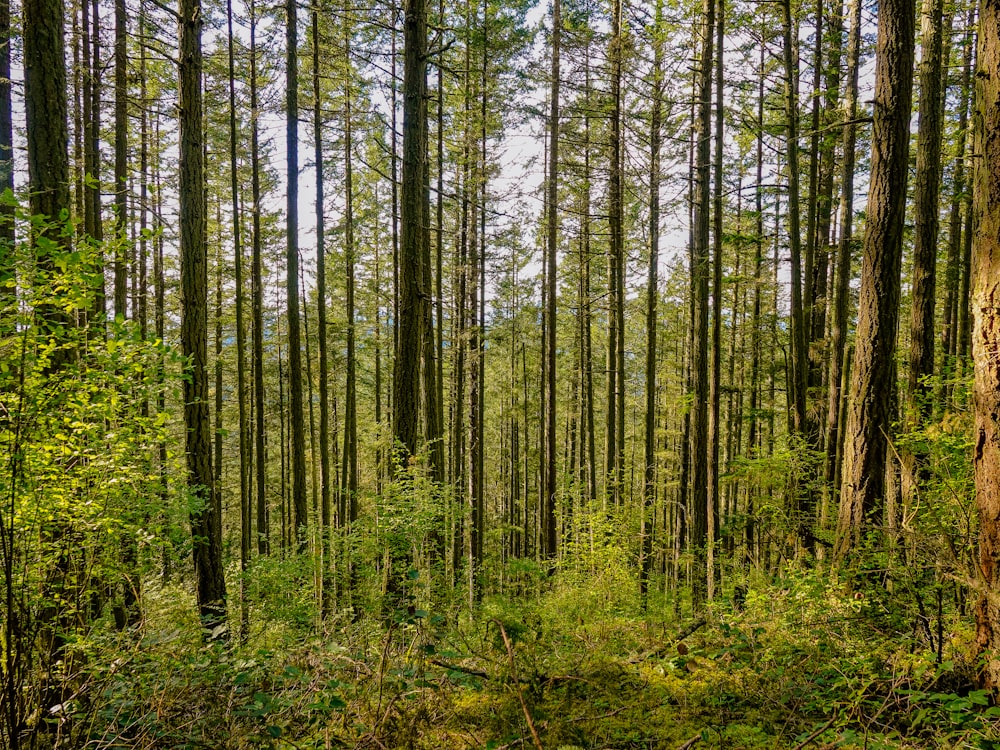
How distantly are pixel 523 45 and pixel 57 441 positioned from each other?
1329cm

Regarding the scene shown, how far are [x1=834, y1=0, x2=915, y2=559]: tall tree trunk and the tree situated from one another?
2.23 meters

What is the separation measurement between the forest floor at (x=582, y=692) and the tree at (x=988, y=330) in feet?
1.31

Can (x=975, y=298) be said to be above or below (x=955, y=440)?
above

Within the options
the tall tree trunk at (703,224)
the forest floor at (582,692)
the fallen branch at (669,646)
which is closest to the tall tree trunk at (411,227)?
the forest floor at (582,692)

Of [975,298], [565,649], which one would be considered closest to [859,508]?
[975,298]

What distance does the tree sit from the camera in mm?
2797

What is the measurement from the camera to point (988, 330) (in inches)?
112

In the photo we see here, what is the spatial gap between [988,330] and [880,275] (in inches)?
111

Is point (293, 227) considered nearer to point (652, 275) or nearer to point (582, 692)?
point (582, 692)

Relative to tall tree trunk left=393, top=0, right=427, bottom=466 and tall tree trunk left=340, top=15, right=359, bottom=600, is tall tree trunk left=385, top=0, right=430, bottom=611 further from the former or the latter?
tall tree trunk left=340, top=15, right=359, bottom=600

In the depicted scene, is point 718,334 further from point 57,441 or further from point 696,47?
point 57,441

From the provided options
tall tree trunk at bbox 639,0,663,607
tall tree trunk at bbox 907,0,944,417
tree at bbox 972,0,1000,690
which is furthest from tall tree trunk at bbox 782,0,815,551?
tree at bbox 972,0,1000,690

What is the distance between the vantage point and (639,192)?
1448cm

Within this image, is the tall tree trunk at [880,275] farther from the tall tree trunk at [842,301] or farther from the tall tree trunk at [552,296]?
the tall tree trunk at [552,296]
